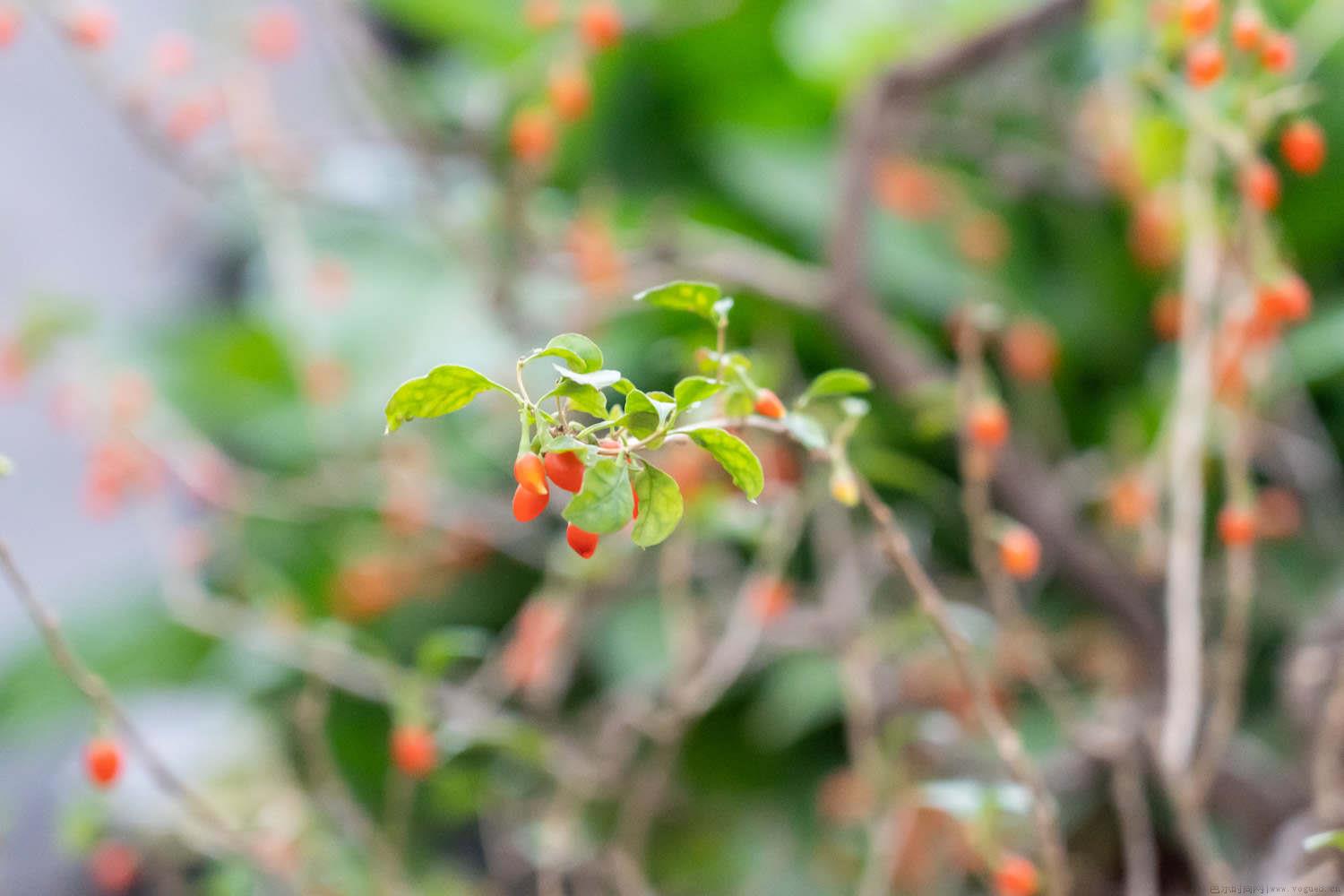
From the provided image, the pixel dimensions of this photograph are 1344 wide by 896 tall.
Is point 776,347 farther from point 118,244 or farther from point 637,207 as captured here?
point 118,244

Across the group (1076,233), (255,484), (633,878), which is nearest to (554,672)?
(633,878)

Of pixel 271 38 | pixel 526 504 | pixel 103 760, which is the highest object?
pixel 271 38

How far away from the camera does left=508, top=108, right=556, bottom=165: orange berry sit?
0.74m

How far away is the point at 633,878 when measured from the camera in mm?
647

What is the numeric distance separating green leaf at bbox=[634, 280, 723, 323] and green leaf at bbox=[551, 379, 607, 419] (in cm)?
5

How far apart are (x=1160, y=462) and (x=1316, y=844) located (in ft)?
1.15

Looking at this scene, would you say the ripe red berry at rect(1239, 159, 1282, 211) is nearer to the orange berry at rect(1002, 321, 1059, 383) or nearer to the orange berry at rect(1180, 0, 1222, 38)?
the orange berry at rect(1180, 0, 1222, 38)

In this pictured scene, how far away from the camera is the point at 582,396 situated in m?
0.27

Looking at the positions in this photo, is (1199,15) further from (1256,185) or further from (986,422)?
(986,422)

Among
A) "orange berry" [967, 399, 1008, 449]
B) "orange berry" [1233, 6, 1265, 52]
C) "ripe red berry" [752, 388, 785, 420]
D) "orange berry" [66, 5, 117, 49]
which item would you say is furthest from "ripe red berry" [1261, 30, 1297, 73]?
Answer: "orange berry" [66, 5, 117, 49]

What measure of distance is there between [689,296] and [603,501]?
87 mm

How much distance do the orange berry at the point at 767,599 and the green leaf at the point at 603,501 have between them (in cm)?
39

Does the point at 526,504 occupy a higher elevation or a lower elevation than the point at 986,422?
higher

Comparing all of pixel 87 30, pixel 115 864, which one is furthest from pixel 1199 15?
pixel 115 864
